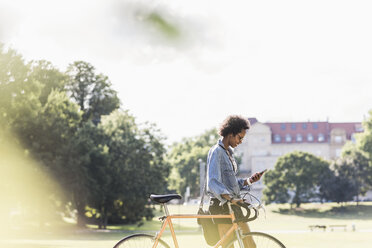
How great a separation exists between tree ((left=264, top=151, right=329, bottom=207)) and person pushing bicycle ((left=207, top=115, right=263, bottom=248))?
7034cm

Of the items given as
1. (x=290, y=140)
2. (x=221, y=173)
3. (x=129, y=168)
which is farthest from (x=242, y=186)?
(x=290, y=140)

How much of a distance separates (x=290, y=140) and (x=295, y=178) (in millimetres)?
33664

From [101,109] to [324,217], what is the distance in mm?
34135

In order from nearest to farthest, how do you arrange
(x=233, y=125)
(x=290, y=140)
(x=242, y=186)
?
(x=233, y=125) < (x=242, y=186) < (x=290, y=140)

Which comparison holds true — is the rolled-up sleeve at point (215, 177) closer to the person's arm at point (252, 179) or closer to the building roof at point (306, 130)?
the person's arm at point (252, 179)

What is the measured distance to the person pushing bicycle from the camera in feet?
18.7

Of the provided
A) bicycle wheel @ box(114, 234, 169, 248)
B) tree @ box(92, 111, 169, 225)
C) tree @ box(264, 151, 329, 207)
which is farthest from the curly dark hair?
tree @ box(264, 151, 329, 207)

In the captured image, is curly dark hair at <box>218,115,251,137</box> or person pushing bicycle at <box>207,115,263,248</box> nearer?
person pushing bicycle at <box>207,115,263,248</box>

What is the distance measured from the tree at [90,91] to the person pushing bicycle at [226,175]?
47.8 meters

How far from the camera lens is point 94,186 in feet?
139

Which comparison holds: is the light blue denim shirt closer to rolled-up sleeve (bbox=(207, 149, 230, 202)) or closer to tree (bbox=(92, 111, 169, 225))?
rolled-up sleeve (bbox=(207, 149, 230, 202))

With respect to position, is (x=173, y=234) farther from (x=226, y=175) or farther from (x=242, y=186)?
(x=242, y=186)

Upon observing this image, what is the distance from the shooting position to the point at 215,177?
576 cm

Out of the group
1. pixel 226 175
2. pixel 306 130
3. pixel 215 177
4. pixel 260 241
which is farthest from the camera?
pixel 306 130
